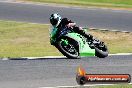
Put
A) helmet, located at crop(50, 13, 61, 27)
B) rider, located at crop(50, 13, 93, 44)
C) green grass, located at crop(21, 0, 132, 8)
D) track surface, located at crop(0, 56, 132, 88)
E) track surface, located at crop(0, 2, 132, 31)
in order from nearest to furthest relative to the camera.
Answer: helmet, located at crop(50, 13, 61, 27), rider, located at crop(50, 13, 93, 44), track surface, located at crop(0, 56, 132, 88), track surface, located at crop(0, 2, 132, 31), green grass, located at crop(21, 0, 132, 8)

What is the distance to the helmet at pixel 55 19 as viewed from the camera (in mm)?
13742

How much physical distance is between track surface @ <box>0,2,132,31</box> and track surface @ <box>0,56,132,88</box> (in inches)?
462

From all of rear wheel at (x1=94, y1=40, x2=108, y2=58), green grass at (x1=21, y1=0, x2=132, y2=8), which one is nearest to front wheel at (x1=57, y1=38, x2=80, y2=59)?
rear wheel at (x1=94, y1=40, x2=108, y2=58)

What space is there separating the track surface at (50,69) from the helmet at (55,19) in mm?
1931

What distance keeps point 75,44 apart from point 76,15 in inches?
727

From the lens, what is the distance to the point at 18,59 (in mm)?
17781

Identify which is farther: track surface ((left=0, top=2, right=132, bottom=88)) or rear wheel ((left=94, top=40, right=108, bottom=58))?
track surface ((left=0, top=2, right=132, bottom=88))

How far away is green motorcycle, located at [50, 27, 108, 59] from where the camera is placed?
1418 cm

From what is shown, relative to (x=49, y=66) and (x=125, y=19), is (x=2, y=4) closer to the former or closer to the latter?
(x=125, y=19)

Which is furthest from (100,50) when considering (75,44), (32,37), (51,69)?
(32,37)

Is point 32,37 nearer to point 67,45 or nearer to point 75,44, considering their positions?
point 67,45

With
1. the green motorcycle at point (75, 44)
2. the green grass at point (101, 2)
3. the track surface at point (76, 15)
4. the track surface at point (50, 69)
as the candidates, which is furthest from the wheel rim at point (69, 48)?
the green grass at point (101, 2)

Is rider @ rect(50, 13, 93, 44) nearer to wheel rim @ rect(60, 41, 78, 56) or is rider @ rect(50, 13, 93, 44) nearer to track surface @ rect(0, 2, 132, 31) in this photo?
wheel rim @ rect(60, 41, 78, 56)

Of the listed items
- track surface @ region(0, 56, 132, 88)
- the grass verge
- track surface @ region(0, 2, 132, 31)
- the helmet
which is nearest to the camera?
the helmet
